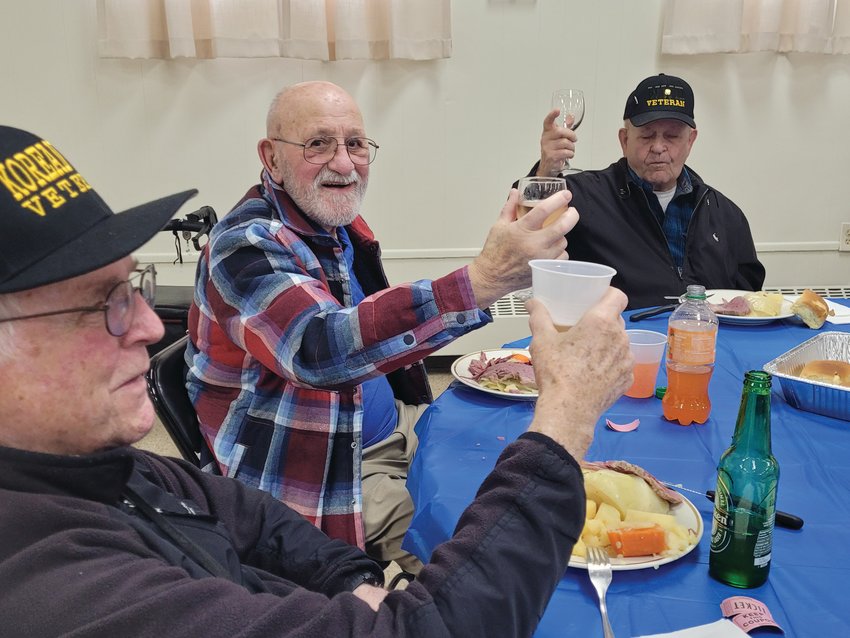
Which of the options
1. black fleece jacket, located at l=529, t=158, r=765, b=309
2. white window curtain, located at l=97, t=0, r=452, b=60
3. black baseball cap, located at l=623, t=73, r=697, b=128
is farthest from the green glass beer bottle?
white window curtain, located at l=97, t=0, r=452, b=60

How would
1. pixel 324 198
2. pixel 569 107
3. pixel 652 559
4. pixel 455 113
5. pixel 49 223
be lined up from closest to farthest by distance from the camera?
pixel 49 223 < pixel 652 559 < pixel 324 198 < pixel 569 107 < pixel 455 113

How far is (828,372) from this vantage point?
1547 millimetres

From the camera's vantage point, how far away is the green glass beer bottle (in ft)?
3.02

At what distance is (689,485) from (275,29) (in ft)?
10.1

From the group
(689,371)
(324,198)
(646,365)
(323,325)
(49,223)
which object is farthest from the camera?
(324,198)

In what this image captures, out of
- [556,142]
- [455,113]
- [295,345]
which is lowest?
[295,345]

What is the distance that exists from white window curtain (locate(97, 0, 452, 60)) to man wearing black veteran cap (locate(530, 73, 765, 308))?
1.12 meters

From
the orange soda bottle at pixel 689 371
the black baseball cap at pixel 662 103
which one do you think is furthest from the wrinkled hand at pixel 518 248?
the black baseball cap at pixel 662 103

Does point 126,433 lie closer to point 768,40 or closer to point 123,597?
point 123,597

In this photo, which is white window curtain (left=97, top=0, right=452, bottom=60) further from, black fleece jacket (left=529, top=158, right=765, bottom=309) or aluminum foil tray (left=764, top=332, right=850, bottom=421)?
aluminum foil tray (left=764, top=332, right=850, bottom=421)

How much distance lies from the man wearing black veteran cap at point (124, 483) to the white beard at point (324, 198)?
3.15 ft

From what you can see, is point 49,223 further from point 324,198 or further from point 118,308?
point 324,198

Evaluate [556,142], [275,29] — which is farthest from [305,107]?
[275,29]

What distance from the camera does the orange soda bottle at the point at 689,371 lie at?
1.47m
